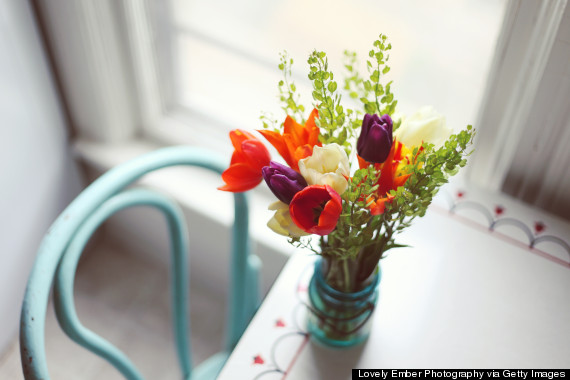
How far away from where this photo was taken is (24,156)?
129cm

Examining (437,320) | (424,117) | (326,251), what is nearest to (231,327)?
(437,320)

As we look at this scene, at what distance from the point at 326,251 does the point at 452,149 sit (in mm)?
189

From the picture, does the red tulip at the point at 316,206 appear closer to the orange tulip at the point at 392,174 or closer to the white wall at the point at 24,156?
the orange tulip at the point at 392,174

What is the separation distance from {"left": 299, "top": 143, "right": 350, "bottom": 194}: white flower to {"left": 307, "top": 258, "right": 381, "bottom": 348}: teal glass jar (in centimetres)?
21

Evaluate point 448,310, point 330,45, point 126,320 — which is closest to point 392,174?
point 448,310

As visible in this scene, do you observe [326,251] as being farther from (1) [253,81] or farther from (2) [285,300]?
(1) [253,81]

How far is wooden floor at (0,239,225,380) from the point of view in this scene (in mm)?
1488

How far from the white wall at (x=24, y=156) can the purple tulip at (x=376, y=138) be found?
0.85m

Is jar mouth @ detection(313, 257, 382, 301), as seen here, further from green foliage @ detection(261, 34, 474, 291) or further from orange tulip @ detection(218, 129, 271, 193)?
orange tulip @ detection(218, 129, 271, 193)

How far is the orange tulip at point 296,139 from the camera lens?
624 millimetres

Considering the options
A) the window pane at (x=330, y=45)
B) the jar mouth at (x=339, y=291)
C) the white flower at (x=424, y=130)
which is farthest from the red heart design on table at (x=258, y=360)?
the window pane at (x=330, y=45)

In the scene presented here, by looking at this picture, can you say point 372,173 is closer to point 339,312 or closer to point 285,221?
point 285,221

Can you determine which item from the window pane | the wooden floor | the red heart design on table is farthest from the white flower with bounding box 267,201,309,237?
the wooden floor

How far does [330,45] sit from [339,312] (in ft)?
1.68
